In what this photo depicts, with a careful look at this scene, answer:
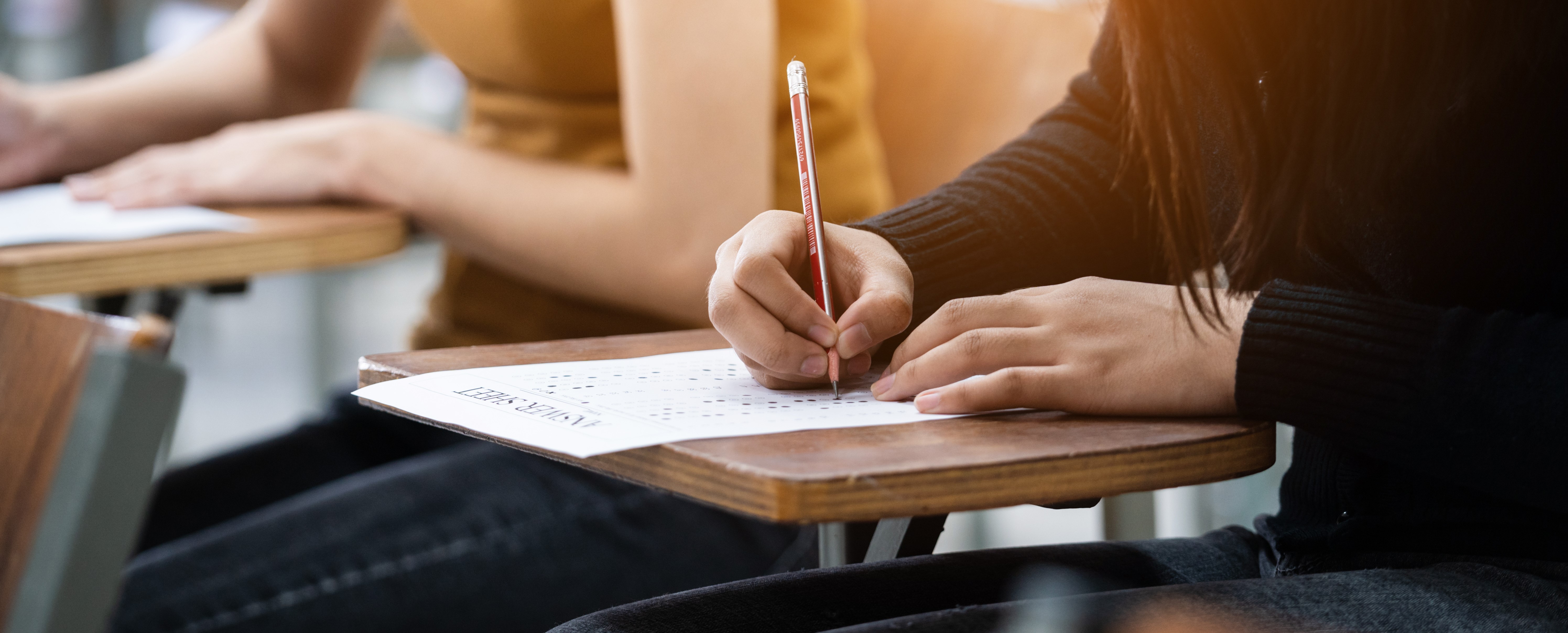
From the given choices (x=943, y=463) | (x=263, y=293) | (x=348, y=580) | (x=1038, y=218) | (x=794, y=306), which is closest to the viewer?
(x=943, y=463)

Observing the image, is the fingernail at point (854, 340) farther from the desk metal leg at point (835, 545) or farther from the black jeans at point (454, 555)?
the black jeans at point (454, 555)

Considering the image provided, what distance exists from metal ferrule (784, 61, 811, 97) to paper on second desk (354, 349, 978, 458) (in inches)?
4.8

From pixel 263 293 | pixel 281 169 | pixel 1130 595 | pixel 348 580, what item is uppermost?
pixel 281 169

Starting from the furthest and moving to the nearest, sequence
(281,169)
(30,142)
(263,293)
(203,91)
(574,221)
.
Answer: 1. (263,293)
2. (203,91)
3. (30,142)
4. (281,169)
5. (574,221)

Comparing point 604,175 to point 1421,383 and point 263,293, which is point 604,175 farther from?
point 263,293

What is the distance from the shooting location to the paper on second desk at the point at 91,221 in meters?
0.99

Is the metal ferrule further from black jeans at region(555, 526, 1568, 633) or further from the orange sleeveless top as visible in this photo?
the orange sleeveless top

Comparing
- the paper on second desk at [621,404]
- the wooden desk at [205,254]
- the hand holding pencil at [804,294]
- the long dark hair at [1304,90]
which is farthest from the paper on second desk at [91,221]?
the long dark hair at [1304,90]

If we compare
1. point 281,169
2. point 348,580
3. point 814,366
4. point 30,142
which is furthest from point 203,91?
point 814,366

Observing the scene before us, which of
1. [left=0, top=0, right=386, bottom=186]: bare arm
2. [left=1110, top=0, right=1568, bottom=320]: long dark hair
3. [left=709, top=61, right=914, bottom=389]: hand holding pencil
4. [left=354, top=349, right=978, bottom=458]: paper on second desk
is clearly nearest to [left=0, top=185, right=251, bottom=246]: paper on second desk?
[left=0, top=0, right=386, bottom=186]: bare arm

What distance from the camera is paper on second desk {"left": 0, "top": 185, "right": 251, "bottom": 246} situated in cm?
99

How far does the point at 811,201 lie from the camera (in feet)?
1.80

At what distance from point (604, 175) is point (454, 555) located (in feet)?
1.00

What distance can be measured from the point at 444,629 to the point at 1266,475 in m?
0.55
